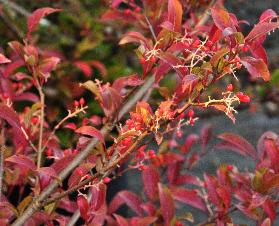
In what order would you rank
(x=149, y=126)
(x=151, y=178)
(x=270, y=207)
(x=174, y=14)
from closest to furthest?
(x=149, y=126), (x=174, y=14), (x=270, y=207), (x=151, y=178)

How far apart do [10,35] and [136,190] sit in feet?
2.95

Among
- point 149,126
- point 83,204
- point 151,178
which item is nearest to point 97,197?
point 83,204

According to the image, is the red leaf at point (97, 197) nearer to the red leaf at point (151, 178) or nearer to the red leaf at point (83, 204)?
the red leaf at point (83, 204)

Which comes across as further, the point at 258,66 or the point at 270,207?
the point at 270,207

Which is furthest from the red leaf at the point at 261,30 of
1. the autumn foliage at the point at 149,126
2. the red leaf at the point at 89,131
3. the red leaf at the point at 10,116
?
the red leaf at the point at 10,116

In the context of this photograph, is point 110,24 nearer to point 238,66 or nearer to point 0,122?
point 0,122

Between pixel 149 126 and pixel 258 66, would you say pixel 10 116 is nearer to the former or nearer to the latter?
pixel 149 126

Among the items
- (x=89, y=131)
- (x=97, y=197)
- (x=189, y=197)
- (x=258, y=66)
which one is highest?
(x=258, y=66)

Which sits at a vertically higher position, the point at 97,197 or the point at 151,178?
the point at 97,197

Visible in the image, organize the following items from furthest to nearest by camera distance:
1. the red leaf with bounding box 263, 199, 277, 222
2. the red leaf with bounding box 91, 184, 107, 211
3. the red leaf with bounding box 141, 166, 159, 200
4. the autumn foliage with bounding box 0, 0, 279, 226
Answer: the red leaf with bounding box 141, 166, 159, 200 < the red leaf with bounding box 263, 199, 277, 222 < the red leaf with bounding box 91, 184, 107, 211 < the autumn foliage with bounding box 0, 0, 279, 226

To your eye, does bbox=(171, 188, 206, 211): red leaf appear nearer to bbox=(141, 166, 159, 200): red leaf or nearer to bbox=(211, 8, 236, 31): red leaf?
bbox=(141, 166, 159, 200): red leaf

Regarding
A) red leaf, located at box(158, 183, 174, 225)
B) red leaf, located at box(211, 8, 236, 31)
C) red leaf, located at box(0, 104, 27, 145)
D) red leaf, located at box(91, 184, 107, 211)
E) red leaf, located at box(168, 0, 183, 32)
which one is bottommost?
red leaf, located at box(158, 183, 174, 225)

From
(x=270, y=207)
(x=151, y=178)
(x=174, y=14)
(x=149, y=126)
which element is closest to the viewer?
(x=149, y=126)

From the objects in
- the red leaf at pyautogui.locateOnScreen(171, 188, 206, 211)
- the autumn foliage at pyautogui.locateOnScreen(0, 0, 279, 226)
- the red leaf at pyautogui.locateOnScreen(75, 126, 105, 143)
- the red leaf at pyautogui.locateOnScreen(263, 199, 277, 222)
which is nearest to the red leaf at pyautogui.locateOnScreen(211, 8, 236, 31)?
the autumn foliage at pyautogui.locateOnScreen(0, 0, 279, 226)
